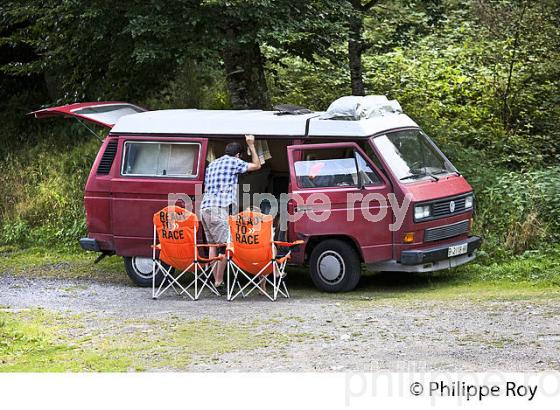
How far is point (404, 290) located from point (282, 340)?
12.2ft

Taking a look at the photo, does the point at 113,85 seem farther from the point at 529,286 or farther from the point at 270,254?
the point at 529,286

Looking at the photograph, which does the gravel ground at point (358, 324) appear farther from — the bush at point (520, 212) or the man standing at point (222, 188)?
the bush at point (520, 212)

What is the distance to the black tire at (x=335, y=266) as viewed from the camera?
1278 cm

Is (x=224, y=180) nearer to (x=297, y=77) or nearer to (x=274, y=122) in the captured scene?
(x=274, y=122)

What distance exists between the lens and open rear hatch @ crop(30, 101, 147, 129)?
14.6 m

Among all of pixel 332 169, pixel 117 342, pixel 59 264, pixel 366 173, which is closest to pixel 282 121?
pixel 332 169

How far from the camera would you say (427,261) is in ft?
41.0

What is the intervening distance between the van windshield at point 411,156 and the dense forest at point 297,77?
1.54 meters

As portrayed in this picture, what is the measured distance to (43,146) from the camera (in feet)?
69.6

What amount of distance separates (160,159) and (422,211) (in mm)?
3712

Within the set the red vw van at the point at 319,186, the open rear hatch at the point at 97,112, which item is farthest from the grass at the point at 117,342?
the open rear hatch at the point at 97,112

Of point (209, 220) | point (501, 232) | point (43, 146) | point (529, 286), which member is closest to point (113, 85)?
point (43, 146)

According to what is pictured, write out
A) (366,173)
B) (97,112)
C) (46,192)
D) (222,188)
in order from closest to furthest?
(366,173)
(222,188)
(97,112)
(46,192)

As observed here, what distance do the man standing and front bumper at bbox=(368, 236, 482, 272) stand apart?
1.96 m
